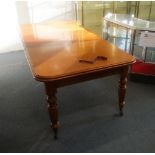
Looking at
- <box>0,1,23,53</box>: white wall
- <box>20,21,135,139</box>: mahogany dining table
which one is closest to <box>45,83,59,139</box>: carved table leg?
<box>20,21,135,139</box>: mahogany dining table

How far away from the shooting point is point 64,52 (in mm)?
1718

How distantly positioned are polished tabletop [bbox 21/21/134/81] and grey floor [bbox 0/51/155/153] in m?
0.61

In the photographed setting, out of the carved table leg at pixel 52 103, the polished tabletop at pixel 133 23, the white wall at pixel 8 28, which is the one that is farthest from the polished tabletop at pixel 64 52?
the white wall at pixel 8 28

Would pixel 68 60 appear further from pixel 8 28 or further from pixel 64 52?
pixel 8 28

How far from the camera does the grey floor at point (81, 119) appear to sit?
1.58 meters

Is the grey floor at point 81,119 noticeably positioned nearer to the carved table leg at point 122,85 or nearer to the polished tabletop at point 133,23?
the carved table leg at point 122,85

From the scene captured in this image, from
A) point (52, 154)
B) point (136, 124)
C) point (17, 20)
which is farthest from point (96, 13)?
point (52, 154)

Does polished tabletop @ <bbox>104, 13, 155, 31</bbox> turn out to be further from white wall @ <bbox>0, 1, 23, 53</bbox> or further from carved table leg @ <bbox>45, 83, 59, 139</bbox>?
white wall @ <bbox>0, 1, 23, 53</bbox>

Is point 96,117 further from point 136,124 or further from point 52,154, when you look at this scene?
point 52,154

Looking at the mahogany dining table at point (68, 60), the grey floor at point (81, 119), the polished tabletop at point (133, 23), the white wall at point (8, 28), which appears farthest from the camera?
the white wall at point (8, 28)

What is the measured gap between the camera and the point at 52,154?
1524 millimetres

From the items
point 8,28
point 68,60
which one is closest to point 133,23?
point 68,60

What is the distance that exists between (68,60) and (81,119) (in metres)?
0.64

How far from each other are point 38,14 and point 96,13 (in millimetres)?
1093
